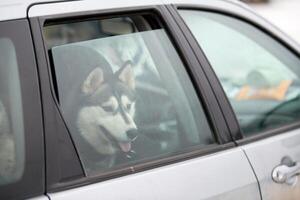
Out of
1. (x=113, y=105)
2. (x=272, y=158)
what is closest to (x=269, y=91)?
(x=272, y=158)

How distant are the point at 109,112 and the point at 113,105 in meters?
0.04

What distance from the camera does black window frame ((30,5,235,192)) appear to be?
191 cm

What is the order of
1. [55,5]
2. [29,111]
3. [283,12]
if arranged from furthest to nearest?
[283,12]
[55,5]
[29,111]

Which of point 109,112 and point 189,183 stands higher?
point 109,112

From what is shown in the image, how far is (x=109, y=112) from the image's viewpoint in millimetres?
2184

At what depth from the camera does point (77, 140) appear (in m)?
2.02

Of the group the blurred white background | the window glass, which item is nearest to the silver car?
the window glass

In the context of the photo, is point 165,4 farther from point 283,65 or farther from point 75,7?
point 283,65

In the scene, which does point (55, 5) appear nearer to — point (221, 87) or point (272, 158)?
point (221, 87)

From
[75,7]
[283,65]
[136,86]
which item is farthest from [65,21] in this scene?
[283,65]

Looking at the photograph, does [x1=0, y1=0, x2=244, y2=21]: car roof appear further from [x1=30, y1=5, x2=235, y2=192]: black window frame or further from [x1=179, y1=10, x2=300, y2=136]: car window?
[x1=179, y1=10, x2=300, y2=136]: car window

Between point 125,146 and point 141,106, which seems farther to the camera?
point 141,106

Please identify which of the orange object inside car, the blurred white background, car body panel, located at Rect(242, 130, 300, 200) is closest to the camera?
car body panel, located at Rect(242, 130, 300, 200)

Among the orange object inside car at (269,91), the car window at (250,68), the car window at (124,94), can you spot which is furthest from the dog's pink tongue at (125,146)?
the orange object inside car at (269,91)
